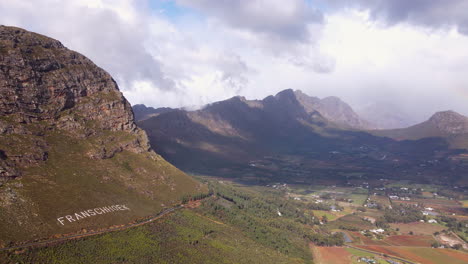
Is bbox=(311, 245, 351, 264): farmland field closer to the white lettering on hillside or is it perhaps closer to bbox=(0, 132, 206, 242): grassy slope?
bbox=(0, 132, 206, 242): grassy slope

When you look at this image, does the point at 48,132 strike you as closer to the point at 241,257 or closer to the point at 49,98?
the point at 49,98

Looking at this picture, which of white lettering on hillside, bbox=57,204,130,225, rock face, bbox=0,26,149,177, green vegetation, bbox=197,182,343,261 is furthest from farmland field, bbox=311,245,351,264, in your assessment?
rock face, bbox=0,26,149,177

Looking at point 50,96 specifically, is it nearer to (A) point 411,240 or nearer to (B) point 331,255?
(B) point 331,255

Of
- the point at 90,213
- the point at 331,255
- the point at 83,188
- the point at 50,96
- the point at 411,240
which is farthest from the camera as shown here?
the point at 411,240

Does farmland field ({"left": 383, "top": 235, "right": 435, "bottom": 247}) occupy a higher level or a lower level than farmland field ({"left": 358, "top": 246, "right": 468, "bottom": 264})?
higher

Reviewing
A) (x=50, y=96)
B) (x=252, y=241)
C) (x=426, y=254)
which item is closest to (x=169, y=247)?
(x=252, y=241)
